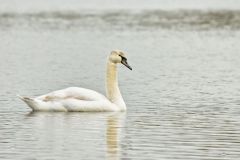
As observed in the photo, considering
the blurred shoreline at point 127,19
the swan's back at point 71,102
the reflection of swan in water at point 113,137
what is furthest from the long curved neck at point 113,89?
the blurred shoreline at point 127,19

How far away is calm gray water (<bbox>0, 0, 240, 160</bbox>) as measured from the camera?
14.3 m

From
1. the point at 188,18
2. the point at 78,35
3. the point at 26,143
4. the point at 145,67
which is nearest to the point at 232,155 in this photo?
the point at 26,143

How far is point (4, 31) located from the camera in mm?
43219

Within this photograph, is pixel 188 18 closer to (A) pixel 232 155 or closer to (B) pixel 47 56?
(B) pixel 47 56

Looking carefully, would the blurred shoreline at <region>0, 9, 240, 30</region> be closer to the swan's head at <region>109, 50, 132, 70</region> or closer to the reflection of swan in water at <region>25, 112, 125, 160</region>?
the swan's head at <region>109, 50, 132, 70</region>

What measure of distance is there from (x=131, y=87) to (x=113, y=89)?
3535mm

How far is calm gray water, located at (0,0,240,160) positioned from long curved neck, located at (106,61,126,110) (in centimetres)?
31

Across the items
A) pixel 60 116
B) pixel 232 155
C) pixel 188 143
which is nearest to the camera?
pixel 232 155

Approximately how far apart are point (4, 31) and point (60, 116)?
25796 mm

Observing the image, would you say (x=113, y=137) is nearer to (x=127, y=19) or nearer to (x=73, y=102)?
(x=73, y=102)

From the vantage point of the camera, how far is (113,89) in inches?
752

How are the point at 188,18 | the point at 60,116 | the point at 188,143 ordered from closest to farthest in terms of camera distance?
the point at 188,143 < the point at 60,116 < the point at 188,18

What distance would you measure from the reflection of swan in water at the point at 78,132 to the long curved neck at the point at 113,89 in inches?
13.5

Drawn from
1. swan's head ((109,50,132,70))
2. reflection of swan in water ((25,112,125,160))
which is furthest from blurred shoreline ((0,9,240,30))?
reflection of swan in water ((25,112,125,160))
